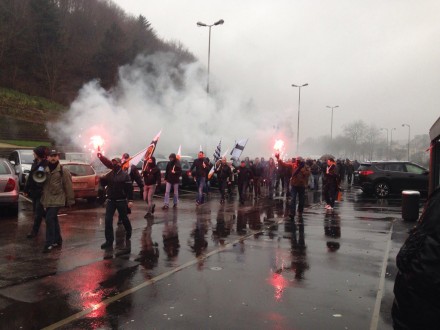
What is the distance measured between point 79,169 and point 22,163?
17.7 feet

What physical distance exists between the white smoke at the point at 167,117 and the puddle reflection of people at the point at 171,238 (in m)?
20.3

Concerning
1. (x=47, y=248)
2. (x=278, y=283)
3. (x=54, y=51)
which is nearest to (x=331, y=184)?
(x=278, y=283)

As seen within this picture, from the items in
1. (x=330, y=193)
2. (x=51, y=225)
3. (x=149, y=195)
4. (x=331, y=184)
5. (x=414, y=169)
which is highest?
(x=414, y=169)

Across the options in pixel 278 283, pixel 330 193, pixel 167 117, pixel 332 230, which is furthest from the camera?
pixel 167 117

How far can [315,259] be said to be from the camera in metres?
6.96

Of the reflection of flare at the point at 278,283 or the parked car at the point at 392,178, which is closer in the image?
the reflection of flare at the point at 278,283

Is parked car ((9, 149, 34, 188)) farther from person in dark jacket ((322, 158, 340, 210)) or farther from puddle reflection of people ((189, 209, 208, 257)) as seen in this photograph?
person in dark jacket ((322, 158, 340, 210))

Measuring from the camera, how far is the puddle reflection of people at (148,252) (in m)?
6.52

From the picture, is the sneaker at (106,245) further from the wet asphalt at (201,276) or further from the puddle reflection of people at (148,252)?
the puddle reflection of people at (148,252)

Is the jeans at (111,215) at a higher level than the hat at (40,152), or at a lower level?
lower

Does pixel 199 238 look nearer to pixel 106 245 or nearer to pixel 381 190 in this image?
pixel 106 245

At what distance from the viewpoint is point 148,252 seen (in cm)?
Answer: 726

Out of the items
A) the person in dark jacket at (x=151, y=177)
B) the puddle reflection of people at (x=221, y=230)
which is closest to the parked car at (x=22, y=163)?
the person in dark jacket at (x=151, y=177)

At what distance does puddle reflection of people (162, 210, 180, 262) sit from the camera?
722 cm
